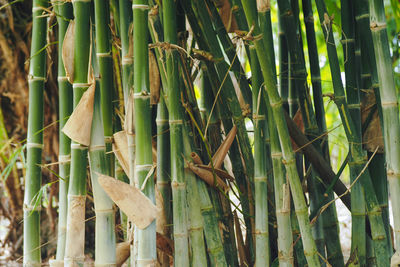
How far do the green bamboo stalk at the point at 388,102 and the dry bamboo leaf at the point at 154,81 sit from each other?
0.33m

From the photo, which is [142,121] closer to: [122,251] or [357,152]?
[122,251]

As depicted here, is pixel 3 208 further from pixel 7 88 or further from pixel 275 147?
pixel 275 147

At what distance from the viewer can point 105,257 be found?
0.69 meters

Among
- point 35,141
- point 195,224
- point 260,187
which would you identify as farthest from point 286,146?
point 35,141

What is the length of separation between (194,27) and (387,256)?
1.60 ft

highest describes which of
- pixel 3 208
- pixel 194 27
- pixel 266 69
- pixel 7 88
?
pixel 7 88

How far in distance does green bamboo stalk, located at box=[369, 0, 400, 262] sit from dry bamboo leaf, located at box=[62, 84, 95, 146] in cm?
41

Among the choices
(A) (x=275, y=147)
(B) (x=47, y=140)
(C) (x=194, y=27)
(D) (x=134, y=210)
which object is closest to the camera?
(D) (x=134, y=210)

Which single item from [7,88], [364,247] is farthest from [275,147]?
[7,88]

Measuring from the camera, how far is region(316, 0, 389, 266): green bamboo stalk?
0.77m

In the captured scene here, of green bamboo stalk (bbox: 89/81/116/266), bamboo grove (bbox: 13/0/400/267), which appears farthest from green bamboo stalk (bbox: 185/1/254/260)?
green bamboo stalk (bbox: 89/81/116/266)

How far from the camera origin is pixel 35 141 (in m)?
0.83

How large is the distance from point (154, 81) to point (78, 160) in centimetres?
17

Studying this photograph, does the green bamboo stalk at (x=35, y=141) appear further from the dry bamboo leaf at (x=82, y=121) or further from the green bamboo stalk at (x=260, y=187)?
the green bamboo stalk at (x=260, y=187)
